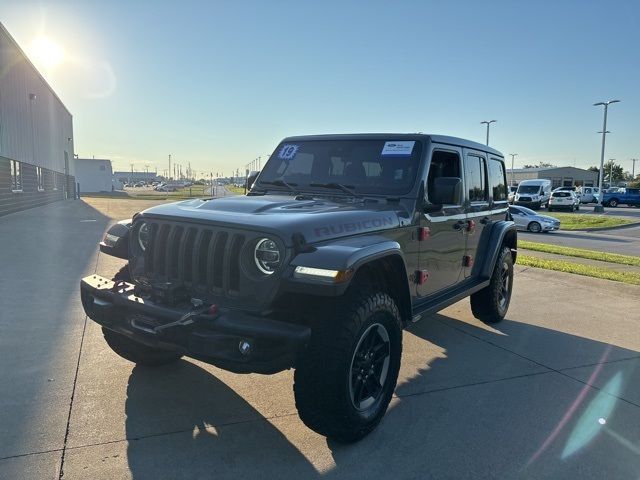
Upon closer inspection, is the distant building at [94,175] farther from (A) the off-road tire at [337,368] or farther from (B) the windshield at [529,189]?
(A) the off-road tire at [337,368]

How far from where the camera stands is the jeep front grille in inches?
118

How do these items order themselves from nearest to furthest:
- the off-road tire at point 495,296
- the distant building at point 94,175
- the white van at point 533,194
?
the off-road tire at point 495,296 → the white van at point 533,194 → the distant building at point 94,175

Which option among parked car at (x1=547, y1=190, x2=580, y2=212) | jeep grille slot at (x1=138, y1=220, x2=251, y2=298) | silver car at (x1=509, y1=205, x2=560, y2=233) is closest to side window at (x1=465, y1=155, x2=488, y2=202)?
jeep grille slot at (x1=138, y1=220, x2=251, y2=298)

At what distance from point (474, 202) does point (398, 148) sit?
138 centimetres

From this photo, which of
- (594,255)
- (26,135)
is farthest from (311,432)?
(26,135)

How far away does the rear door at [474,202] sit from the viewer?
4938mm

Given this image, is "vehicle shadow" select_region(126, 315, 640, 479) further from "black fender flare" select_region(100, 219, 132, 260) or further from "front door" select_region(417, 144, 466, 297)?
"black fender flare" select_region(100, 219, 132, 260)

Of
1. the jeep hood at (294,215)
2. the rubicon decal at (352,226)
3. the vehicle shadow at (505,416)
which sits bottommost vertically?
the vehicle shadow at (505,416)

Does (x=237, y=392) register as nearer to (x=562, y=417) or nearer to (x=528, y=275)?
(x=562, y=417)

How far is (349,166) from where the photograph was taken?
433 centimetres

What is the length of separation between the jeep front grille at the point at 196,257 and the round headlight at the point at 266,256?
0.34 feet

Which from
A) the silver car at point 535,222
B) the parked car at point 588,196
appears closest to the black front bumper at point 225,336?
the silver car at point 535,222

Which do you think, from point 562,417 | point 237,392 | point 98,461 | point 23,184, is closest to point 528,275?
point 562,417

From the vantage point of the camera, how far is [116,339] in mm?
3904
